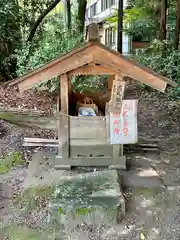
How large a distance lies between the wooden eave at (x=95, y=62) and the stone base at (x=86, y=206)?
1486mm

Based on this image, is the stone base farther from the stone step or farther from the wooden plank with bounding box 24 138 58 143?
the wooden plank with bounding box 24 138 58 143

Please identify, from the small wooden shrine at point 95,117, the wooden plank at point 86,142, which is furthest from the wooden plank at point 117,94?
the wooden plank at point 86,142

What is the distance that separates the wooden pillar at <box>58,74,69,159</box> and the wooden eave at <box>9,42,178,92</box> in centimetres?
24

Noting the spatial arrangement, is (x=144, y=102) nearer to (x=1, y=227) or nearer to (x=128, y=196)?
(x=128, y=196)

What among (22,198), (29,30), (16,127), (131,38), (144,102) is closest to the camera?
(22,198)

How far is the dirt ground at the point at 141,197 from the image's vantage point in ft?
11.0

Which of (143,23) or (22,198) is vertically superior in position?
(143,23)

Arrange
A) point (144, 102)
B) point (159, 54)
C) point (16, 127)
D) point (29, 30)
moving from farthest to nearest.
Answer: point (29, 30) < point (159, 54) < point (144, 102) < point (16, 127)

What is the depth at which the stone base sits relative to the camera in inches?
134

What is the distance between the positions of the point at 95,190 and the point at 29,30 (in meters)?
8.23

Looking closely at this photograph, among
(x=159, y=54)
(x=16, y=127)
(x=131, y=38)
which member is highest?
(x=131, y=38)

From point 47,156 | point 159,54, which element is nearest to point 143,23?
point 159,54

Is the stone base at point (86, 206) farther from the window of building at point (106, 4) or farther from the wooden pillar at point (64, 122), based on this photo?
the window of building at point (106, 4)

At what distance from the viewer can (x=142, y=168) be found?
4738 millimetres
